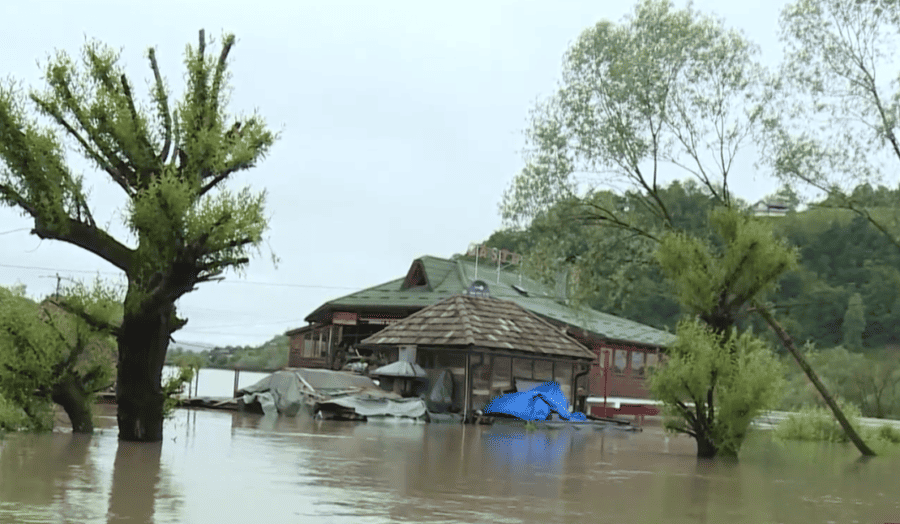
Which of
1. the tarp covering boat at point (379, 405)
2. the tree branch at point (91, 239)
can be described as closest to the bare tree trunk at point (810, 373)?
the tarp covering boat at point (379, 405)

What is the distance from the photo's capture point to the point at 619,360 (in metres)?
51.0

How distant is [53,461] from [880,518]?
11.0 metres

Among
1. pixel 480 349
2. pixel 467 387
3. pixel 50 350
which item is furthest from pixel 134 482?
pixel 467 387

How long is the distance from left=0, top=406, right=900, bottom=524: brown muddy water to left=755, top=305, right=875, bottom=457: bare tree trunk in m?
2.23

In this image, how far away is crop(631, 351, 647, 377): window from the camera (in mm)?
51781

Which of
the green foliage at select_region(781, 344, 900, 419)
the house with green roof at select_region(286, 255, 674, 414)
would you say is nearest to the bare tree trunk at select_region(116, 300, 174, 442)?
the green foliage at select_region(781, 344, 900, 419)

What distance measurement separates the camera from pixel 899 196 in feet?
87.4

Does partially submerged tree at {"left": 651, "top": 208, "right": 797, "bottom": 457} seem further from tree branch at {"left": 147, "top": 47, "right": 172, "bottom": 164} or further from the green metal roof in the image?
the green metal roof

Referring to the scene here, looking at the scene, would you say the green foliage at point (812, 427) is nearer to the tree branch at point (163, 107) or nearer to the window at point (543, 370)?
the window at point (543, 370)

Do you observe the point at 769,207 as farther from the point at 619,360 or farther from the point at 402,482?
the point at 402,482

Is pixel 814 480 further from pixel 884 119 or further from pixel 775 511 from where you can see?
pixel 884 119

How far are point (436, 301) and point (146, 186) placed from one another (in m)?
29.9

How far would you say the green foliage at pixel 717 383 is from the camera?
22.6 m

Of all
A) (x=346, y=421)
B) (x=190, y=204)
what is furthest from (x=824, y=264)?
(x=190, y=204)
